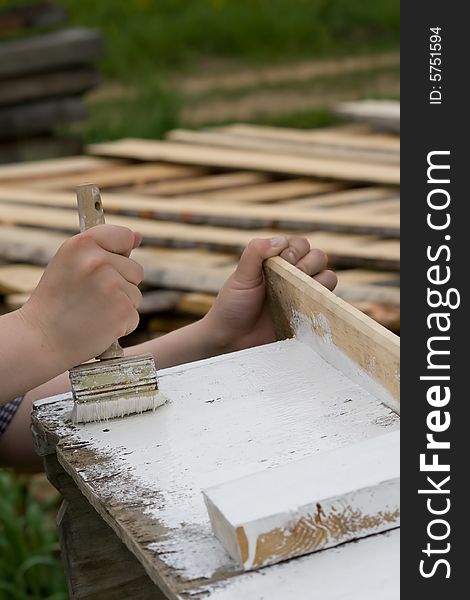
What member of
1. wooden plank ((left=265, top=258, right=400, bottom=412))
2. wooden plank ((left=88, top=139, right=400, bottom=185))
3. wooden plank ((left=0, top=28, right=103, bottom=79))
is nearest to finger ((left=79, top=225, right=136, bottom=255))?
wooden plank ((left=265, top=258, right=400, bottom=412))

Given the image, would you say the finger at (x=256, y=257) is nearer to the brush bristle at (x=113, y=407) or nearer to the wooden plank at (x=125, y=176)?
the brush bristle at (x=113, y=407)

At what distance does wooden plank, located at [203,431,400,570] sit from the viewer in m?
1.13

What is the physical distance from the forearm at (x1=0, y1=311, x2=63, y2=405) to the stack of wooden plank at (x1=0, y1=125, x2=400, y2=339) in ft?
3.76

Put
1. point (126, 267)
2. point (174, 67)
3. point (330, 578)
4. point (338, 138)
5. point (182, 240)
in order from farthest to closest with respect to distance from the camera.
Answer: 1. point (174, 67)
2. point (338, 138)
3. point (182, 240)
4. point (126, 267)
5. point (330, 578)

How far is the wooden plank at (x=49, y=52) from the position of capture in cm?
698

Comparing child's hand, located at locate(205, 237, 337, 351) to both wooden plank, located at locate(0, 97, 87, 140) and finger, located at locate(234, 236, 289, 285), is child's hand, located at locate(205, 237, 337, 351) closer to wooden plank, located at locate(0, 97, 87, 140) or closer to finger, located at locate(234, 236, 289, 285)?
finger, located at locate(234, 236, 289, 285)

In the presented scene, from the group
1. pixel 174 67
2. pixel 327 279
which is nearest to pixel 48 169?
pixel 327 279

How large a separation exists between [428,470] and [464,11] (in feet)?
2.62

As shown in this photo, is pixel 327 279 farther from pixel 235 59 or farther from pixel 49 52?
pixel 235 59

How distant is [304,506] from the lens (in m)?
1.14

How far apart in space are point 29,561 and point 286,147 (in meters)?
2.25

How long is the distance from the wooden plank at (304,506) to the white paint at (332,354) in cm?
27

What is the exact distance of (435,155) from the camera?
1.66 meters

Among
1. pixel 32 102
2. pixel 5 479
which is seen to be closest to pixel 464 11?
pixel 5 479
